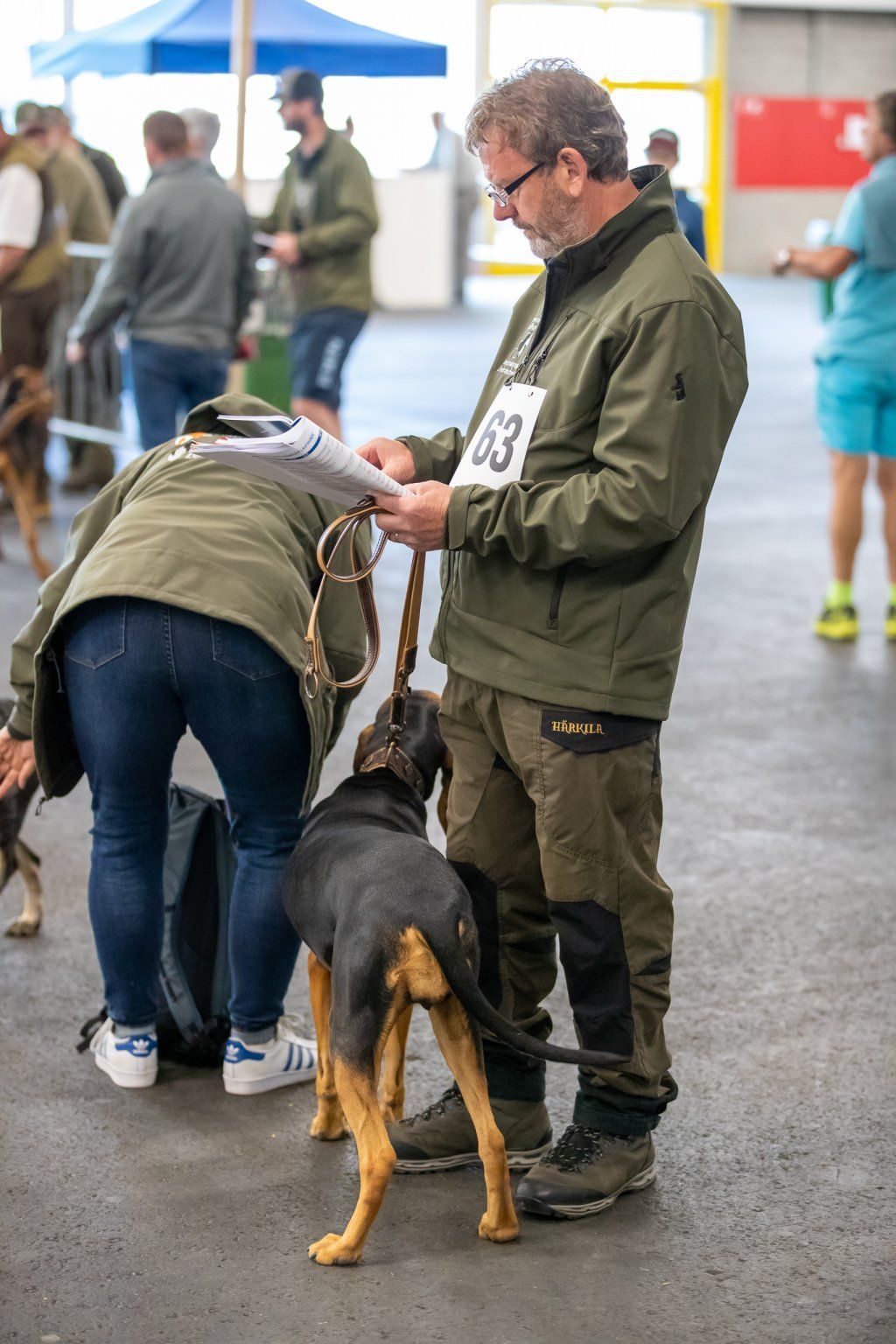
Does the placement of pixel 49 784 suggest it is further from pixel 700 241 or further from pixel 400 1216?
pixel 700 241

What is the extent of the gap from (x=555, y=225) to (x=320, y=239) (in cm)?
594

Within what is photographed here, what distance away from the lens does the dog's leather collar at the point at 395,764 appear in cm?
288

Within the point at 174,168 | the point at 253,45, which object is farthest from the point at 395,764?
the point at 253,45

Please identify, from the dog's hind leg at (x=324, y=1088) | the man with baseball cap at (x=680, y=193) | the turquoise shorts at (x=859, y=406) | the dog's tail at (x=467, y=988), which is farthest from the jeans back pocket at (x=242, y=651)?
the man with baseball cap at (x=680, y=193)

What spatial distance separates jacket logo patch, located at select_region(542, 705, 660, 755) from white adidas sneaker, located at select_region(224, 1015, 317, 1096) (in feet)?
3.34

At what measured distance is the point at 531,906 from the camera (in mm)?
2809

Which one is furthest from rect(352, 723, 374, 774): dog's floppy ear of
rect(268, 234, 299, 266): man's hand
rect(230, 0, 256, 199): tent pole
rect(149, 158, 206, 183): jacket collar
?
rect(230, 0, 256, 199): tent pole

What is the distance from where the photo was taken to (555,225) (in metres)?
2.46

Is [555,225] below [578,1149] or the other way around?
the other way around

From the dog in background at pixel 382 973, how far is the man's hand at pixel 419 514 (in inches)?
19.8

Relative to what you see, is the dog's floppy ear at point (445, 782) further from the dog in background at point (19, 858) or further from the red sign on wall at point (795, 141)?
the red sign on wall at point (795, 141)

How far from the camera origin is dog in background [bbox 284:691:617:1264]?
7.87 feet

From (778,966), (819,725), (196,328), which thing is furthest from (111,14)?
(778,966)

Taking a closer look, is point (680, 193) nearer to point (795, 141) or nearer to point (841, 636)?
point (841, 636)
